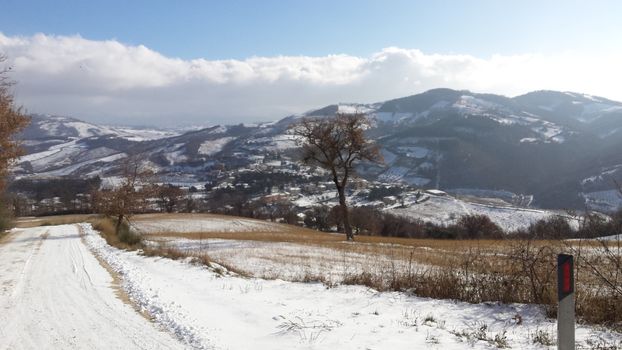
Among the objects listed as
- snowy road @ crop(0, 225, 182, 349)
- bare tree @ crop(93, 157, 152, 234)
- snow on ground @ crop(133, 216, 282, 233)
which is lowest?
snow on ground @ crop(133, 216, 282, 233)

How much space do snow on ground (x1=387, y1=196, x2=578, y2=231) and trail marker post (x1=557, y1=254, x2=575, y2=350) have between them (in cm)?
12600

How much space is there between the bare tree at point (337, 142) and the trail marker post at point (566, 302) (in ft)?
93.2

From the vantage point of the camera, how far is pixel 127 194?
35188mm

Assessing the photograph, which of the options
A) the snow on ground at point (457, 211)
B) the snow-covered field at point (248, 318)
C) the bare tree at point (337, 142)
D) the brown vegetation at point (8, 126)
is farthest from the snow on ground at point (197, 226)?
the snow on ground at point (457, 211)

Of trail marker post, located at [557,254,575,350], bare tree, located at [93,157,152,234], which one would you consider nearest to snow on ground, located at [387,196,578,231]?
bare tree, located at [93,157,152,234]

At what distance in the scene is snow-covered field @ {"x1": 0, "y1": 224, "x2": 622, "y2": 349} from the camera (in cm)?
679

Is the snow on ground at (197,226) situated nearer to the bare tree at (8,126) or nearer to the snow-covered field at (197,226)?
the snow-covered field at (197,226)

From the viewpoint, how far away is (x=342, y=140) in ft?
109

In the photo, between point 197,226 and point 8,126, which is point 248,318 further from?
point 197,226

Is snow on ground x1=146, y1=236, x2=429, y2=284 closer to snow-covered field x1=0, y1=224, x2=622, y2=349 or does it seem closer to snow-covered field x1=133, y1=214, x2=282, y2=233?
snow-covered field x1=0, y1=224, x2=622, y2=349

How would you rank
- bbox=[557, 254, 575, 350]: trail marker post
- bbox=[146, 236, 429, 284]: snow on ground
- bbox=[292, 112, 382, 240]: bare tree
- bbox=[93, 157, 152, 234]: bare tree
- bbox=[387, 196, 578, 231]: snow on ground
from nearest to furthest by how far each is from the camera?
bbox=[557, 254, 575, 350]: trail marker post
bbox=[146, 236, 429, 284]: snow on ground
bbox=[292, 112, 382, 240]: bare tree
bbox=[93, 157, 152, 234]: bare tree
bbox=[387, 196, 578, 231]: snow on ground

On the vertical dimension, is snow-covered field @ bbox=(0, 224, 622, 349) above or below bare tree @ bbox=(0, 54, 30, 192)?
below

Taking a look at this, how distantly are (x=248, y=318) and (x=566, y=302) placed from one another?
538cm

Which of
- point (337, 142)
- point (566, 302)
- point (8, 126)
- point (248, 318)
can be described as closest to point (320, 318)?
point (248, 318)
